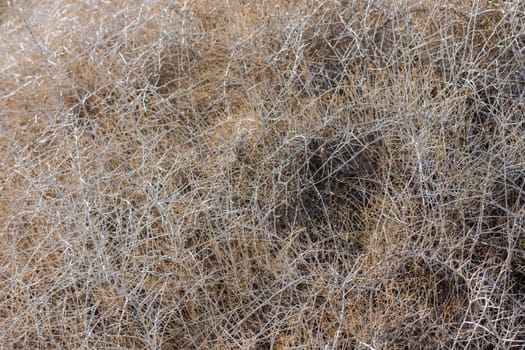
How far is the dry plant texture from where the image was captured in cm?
220

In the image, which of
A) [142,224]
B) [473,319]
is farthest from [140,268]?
[473,319]

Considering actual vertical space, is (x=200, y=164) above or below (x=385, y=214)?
above

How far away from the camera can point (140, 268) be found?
7.69ft

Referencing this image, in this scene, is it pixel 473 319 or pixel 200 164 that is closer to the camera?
pixel 473 319

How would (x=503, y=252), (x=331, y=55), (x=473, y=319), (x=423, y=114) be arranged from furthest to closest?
(x=331, y=55)
(x=423, y=114)
(x=503, y=252)
(x=473, y=319)

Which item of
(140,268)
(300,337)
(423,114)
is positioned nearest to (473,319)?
(300,337)

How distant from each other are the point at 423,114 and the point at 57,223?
1.51 metres

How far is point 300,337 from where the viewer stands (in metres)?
2.14

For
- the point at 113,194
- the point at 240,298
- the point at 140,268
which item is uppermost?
the point at 113,194

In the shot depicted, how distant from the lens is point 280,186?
97.9 inches

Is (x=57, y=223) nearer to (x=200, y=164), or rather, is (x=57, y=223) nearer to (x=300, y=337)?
(x=200, y=164)

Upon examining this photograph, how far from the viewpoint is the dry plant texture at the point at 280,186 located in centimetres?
220

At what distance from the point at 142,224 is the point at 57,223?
13.3 inches

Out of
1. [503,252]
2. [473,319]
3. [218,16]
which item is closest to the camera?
[473,319]
